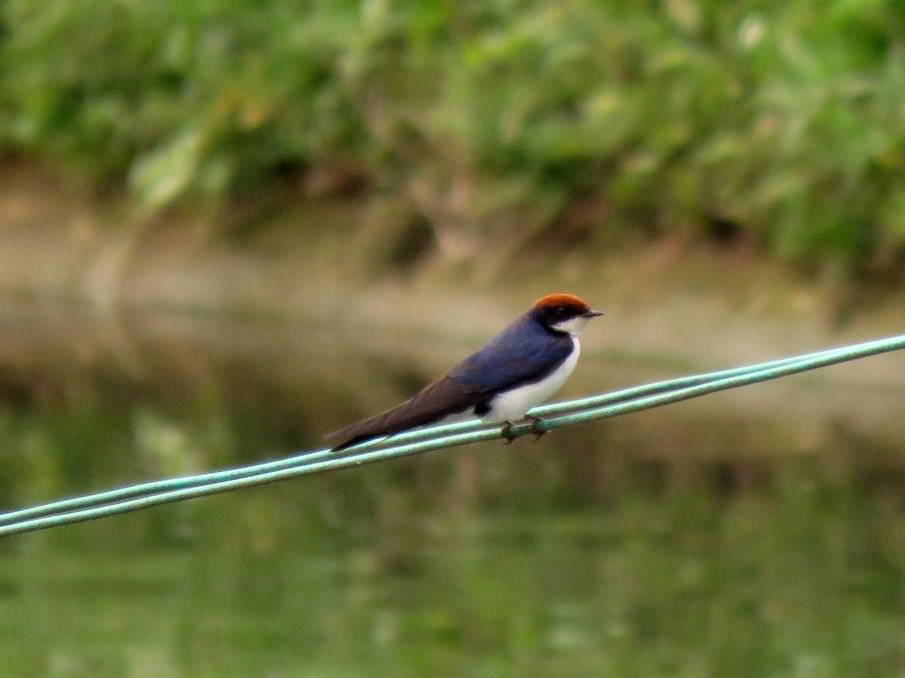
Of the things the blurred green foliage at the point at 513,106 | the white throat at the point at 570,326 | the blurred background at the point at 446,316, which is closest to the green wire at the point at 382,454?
the white throat at the point at 570,326

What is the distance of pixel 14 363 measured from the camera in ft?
71.6

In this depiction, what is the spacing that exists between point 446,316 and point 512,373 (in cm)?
1384

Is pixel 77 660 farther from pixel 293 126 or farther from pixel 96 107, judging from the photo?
pixel 96 107

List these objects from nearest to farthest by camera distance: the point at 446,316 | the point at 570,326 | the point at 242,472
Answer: the point at 242,472 → the point at 570,326 → the point at 446,316

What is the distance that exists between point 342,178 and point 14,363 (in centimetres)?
387

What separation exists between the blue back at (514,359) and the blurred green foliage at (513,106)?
9.96 meters

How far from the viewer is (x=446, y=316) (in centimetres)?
1973

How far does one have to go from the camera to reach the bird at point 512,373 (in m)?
5.73

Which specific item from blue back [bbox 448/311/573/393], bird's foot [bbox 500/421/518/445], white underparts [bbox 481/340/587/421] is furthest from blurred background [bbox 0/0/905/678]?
bird's foot [bbox 500/421/518/445]

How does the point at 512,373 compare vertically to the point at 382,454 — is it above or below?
above

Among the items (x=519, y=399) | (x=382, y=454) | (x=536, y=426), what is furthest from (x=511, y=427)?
(x=382, y=454)

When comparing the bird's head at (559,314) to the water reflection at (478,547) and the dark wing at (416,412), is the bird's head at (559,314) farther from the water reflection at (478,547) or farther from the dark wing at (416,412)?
the water reflection at (478,547)

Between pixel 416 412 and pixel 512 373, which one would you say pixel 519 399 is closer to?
pixel 512 373

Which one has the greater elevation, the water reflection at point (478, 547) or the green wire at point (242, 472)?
the water reflection at point (478, 547)
